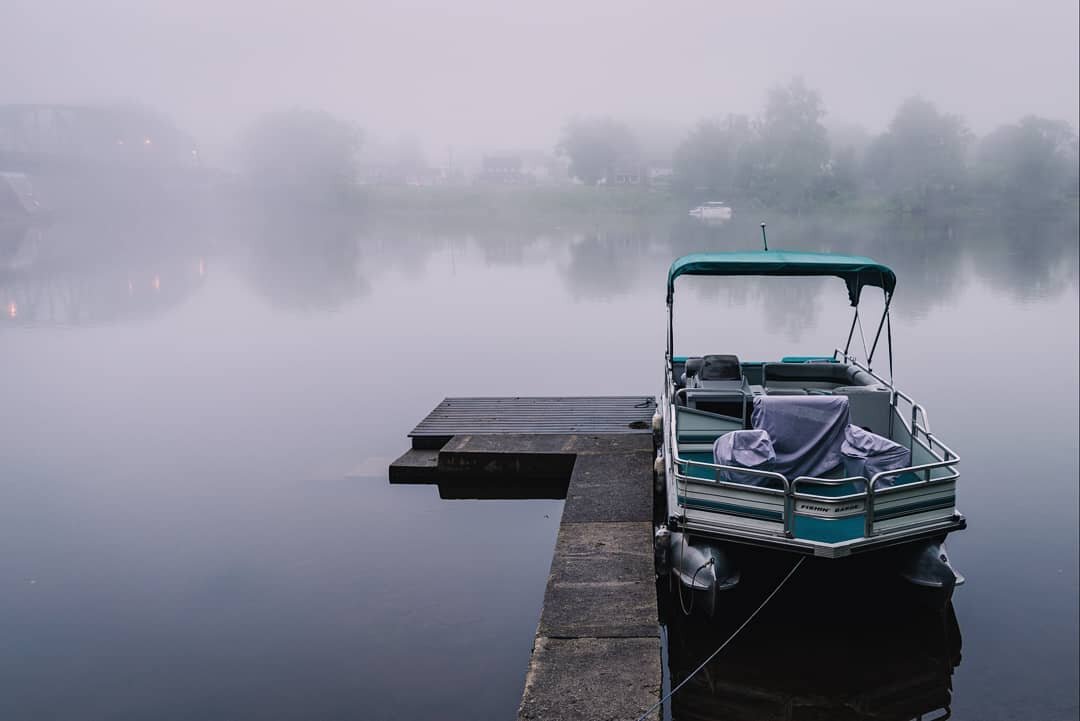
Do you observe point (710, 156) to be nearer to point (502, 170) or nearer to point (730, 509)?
point (502, 170)

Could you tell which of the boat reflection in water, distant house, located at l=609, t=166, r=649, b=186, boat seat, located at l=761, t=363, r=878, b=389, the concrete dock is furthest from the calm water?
distant house, located at l=609, t=166, r=649, b=186

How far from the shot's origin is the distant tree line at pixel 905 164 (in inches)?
3226

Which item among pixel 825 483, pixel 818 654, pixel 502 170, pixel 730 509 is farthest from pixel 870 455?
pixel 502 170

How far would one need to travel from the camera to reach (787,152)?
82.9m

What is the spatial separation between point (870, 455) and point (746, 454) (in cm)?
120

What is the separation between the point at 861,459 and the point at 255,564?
6.76m

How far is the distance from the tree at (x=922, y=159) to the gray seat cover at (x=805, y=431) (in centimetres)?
8044

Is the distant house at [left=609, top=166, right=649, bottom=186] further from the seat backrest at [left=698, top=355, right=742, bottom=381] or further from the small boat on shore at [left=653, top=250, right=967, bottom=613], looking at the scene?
the small boat on shore at [left=653, top=250, right=967, bottom=613]

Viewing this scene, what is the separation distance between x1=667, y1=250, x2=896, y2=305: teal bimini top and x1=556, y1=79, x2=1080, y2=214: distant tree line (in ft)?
242

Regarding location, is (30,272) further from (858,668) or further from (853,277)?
(858,668)

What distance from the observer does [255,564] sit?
34.0 ft

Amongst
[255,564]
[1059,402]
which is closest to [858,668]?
[255,564]

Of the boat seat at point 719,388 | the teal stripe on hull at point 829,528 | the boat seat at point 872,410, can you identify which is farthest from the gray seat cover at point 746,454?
the boat seat at point 872,410

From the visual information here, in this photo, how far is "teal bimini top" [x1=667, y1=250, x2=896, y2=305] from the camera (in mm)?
11297
